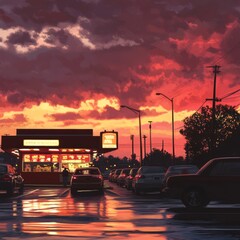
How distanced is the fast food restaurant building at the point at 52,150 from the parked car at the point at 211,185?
42128 mm

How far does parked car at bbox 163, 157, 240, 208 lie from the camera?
22047 mm

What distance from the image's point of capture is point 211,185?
22.3m

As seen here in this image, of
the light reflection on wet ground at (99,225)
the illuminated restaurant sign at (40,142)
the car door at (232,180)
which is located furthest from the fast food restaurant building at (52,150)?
the light reflection on wet ground at (99,225)

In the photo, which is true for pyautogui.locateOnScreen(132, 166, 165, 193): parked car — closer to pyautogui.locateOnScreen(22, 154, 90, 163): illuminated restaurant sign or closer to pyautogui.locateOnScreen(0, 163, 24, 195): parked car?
pyautogui.locateOnScreen(0, 163, 24, 195): parked car

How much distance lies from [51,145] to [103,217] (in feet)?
151

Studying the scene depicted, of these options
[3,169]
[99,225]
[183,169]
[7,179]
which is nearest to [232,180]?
[99,225]

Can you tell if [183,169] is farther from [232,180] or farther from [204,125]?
[204,125]

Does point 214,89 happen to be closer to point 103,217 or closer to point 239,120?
point 103,217

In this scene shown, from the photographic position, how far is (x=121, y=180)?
54500 millimetres

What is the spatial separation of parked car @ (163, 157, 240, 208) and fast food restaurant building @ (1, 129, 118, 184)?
4213cm

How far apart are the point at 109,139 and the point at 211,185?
150 ft

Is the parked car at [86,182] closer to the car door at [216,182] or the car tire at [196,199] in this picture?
the car tire at [196,199]

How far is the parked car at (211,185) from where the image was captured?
2205cm

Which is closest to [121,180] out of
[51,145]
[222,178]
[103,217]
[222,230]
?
[51,145]
